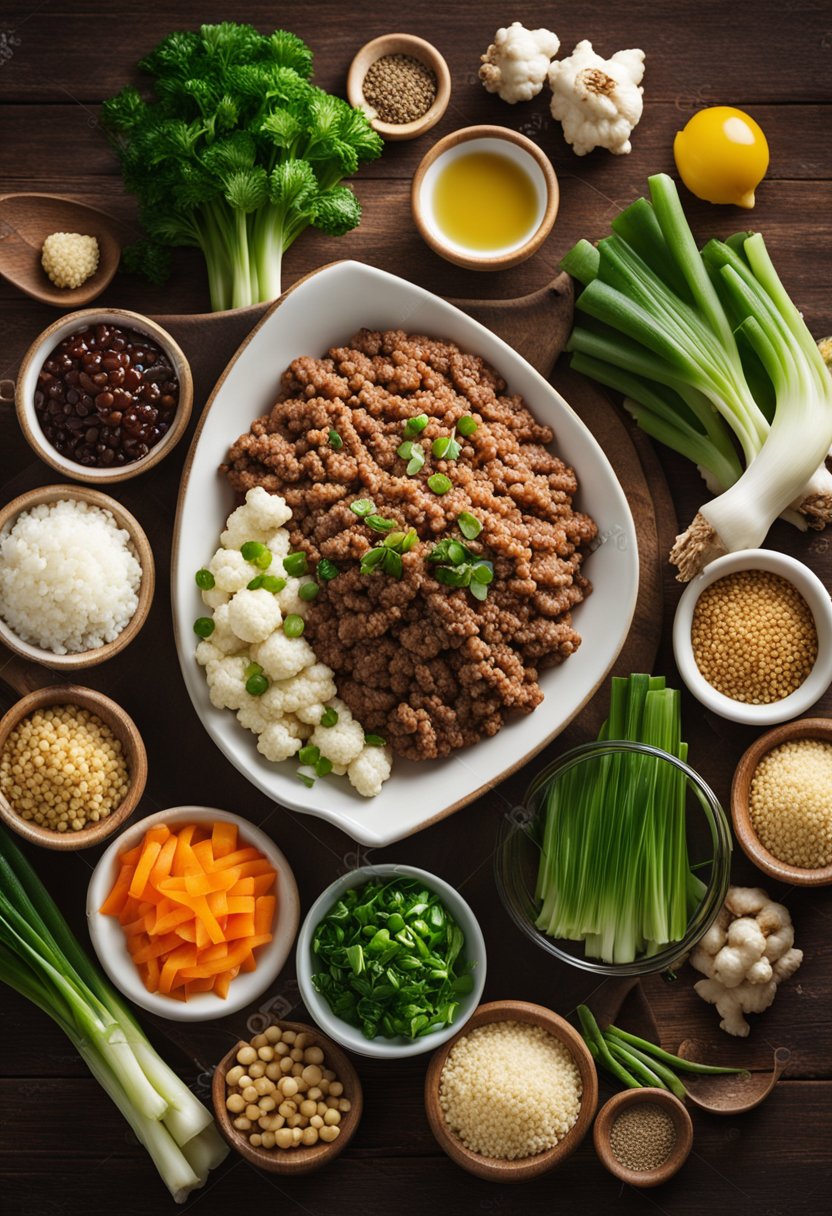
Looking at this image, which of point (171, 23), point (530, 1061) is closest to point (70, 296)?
point (171, 23)

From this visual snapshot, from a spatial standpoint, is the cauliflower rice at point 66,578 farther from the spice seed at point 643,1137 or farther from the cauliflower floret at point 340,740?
the spice seed at point 643,1137

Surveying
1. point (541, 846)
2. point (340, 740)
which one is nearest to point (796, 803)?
point (541, 846)

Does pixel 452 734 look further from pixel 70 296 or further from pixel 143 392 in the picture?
pixel 70 296

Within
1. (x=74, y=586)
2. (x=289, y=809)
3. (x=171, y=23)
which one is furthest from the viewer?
(x=171, y=23)

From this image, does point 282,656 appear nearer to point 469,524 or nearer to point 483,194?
point 469,524

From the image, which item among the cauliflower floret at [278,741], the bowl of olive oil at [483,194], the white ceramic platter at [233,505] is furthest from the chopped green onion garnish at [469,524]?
the bowl of olive oil at [483,194]

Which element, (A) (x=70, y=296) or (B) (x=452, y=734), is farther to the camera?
(A) (x=70, y=296)

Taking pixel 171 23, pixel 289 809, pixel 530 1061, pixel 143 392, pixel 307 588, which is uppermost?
pixel 171 23
